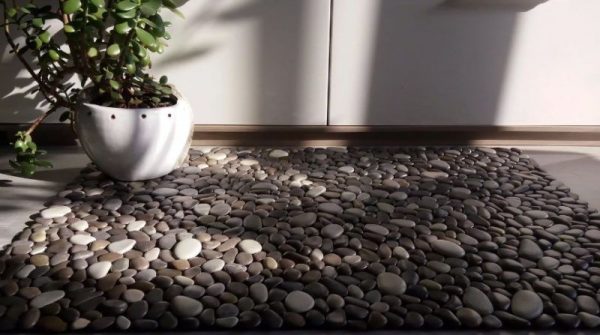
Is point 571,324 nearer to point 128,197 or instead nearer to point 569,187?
point 569,187

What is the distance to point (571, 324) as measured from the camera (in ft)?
3.16

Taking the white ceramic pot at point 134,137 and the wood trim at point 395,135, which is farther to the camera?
the wood trim at point 395,135

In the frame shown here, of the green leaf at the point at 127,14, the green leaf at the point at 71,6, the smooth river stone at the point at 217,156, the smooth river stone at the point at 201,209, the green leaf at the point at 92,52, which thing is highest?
the green leaf at the point at 71,6

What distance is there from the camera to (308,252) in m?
1.16

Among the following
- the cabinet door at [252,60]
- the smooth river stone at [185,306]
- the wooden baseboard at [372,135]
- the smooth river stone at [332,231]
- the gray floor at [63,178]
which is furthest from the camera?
the wooden baseboard at [372,135]

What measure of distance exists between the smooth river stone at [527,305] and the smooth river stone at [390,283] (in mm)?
183

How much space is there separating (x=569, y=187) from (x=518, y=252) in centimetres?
46

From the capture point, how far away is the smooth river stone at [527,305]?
983mm

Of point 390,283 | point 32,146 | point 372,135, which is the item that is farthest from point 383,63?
point 32,146

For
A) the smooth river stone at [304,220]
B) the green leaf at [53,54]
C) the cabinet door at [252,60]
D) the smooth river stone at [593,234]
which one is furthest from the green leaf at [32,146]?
the smooth river stone at [593,234]

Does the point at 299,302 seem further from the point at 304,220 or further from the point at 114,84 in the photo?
the point at 114,84

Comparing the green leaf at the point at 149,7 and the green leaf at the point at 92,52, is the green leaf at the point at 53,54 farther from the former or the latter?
the green leaf at the point at 149,7

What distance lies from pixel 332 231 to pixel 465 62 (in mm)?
797

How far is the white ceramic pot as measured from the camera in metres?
1.42
